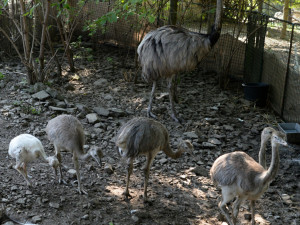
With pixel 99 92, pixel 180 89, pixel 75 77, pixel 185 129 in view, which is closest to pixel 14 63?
pixel 75 77

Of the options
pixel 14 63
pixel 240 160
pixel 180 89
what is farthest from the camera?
pixel 14 63

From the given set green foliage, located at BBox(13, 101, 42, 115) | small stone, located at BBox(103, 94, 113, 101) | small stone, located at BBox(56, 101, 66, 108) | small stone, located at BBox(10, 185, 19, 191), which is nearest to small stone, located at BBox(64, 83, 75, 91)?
small stone, located at BBox(103, 94, 113, 101)

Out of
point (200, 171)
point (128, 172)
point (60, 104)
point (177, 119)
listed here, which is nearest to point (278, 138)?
point (128, 172)

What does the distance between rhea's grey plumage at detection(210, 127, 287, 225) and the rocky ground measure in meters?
0.49

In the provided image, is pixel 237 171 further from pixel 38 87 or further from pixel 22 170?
pixel 38 87

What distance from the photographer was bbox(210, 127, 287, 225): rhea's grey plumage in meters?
3.79

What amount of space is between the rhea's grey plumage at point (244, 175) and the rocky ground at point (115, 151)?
0.49 m

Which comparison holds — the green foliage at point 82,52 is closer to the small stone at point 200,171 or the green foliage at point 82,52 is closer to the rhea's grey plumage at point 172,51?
the rhea's grey plumage at point 172,51

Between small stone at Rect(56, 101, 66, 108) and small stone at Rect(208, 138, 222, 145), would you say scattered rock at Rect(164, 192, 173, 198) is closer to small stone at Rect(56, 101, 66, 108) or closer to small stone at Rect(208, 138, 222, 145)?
small stone at Rect(208, 138, 222, 145)

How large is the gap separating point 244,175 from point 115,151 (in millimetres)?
2173

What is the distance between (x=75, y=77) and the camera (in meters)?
8.31

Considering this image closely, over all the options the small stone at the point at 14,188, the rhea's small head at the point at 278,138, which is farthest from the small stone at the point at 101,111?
the rhea's small head at the point at 278,138

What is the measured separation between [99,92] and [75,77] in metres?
0.88

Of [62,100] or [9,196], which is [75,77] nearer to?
[62,100]
